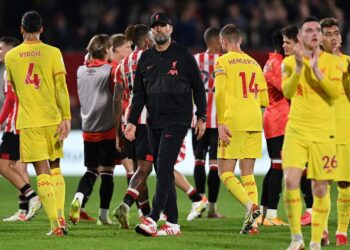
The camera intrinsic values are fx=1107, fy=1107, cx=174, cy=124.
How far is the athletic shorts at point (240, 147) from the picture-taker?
38.1ft

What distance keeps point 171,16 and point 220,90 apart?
1340cm

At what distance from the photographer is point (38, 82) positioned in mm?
10906

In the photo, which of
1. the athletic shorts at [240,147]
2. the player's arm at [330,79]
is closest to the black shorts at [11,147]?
the athletic shorts at [240,147]

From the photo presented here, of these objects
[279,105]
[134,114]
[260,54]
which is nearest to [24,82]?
[134,114]

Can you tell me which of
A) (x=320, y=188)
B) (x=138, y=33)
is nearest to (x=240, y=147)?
(x=138, y=33)

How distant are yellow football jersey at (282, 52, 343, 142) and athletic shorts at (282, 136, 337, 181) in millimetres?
55

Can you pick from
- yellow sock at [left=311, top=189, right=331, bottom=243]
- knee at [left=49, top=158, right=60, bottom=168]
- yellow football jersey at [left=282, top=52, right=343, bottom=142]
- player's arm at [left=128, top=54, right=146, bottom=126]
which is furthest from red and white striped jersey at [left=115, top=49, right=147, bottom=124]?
yellow sock at [left=311, top=189, right=331, bottom=243]

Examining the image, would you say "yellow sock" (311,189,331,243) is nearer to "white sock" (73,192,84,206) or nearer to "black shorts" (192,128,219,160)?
"white sock" (73,192,84,206)

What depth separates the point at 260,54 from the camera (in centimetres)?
2231

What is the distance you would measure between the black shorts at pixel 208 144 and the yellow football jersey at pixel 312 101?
4035 millimetres

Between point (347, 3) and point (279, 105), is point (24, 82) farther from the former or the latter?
point (347, 3)

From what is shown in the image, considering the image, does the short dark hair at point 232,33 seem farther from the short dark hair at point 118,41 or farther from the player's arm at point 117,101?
the short dark hair at point 118,41

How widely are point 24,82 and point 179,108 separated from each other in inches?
61.2

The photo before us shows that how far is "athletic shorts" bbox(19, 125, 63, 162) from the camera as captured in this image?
35.4ft
